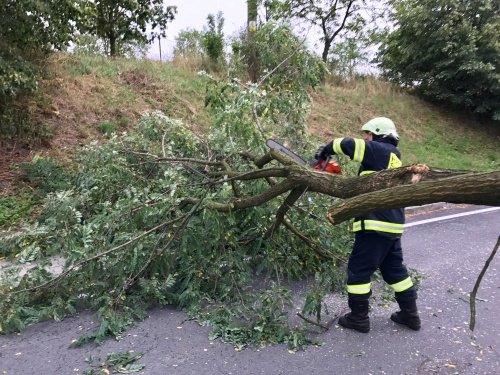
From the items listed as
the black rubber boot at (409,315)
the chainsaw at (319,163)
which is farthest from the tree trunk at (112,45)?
the black rubber boot at (409,315)

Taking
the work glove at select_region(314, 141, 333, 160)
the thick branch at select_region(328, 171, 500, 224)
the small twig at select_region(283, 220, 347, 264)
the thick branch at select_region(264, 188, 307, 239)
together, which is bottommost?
the small twig at select_region(283, 220, 347, 264)

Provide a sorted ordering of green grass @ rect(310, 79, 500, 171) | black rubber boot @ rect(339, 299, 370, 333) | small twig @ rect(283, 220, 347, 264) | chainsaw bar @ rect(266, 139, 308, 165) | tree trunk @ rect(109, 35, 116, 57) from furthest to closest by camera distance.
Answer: tree trunk @ rect(109, 35, 116, 57), green grass @ rect(310, 79, 500, 171), small twig @ rect(283, 220, 347, 264), chainsaw bar @ rect(266, 139, 308, 165), black rubber boot @ rect(339, 299, 370, 333)

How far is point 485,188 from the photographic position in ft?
6.35

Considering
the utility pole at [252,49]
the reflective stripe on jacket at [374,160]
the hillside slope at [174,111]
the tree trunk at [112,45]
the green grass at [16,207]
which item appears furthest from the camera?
the tree trunk at [112,45]

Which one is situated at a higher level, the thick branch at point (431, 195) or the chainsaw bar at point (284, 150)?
the chainsaw bar at point (284, 150)

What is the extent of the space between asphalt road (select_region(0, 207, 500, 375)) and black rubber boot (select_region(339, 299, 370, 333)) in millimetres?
44

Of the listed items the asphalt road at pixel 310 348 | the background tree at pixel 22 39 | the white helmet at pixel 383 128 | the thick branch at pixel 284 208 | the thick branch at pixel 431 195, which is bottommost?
the asphalt road at pixel 310 348

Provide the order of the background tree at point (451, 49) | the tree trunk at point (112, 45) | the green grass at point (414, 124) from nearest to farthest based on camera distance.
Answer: the green grass at point (414, 124) < the tree trunk at point (112, 45) < the background tree at point (451, 49)

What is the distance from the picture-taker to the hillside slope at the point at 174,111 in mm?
7152

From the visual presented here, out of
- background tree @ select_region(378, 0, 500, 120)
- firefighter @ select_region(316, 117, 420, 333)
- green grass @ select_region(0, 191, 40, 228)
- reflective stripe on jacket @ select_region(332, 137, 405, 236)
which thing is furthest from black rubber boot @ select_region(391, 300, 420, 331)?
background tree @ select_region(378, 0, 500, 120)

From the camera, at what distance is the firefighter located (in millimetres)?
3117

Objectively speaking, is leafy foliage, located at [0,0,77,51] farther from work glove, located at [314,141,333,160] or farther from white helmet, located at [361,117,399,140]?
white helmet, located at [361,117,399,140]

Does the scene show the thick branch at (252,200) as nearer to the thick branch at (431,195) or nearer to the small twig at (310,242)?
the small twig at (310,242)

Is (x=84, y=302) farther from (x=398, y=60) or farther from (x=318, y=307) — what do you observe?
(x=398, y=60)
